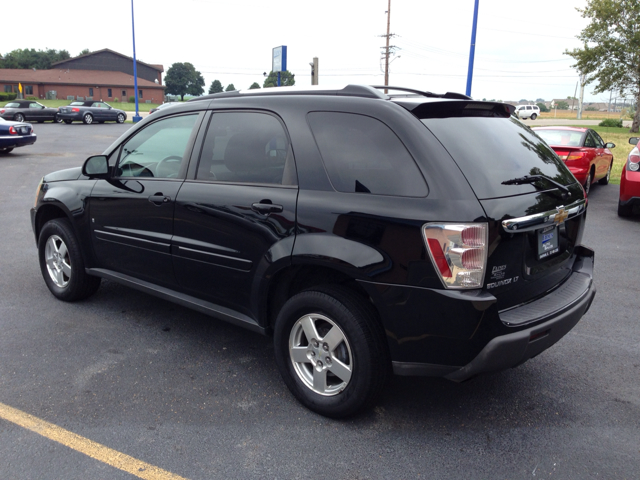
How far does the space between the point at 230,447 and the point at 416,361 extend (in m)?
1.07

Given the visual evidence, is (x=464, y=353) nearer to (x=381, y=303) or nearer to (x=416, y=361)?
(x=416, y=361)

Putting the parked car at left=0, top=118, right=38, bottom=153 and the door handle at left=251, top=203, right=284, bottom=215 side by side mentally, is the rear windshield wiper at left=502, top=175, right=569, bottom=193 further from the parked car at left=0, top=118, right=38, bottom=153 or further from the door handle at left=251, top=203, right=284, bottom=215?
the parked car at left=0, top=118, right=38, bottom=153

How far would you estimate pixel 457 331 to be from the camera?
8.70 feet

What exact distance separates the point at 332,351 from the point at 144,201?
1.89 m

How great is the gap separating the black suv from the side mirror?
16.9 inches

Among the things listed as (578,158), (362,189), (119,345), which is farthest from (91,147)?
(362,189)

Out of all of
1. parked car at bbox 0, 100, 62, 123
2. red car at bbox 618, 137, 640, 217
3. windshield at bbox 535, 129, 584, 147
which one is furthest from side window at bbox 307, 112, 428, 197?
parked car at bbox 0, 100, 62, 123

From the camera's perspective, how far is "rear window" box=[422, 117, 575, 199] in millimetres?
2805

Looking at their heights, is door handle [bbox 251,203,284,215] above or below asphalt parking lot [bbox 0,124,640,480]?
above

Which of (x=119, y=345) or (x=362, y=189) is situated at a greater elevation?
(x=362, y=189)

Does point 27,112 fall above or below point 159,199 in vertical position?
above

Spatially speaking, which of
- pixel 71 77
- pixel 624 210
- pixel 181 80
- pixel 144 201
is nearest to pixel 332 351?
pixel 144 201

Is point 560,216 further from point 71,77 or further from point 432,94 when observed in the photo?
point 71,77

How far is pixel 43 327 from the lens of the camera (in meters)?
4.38
